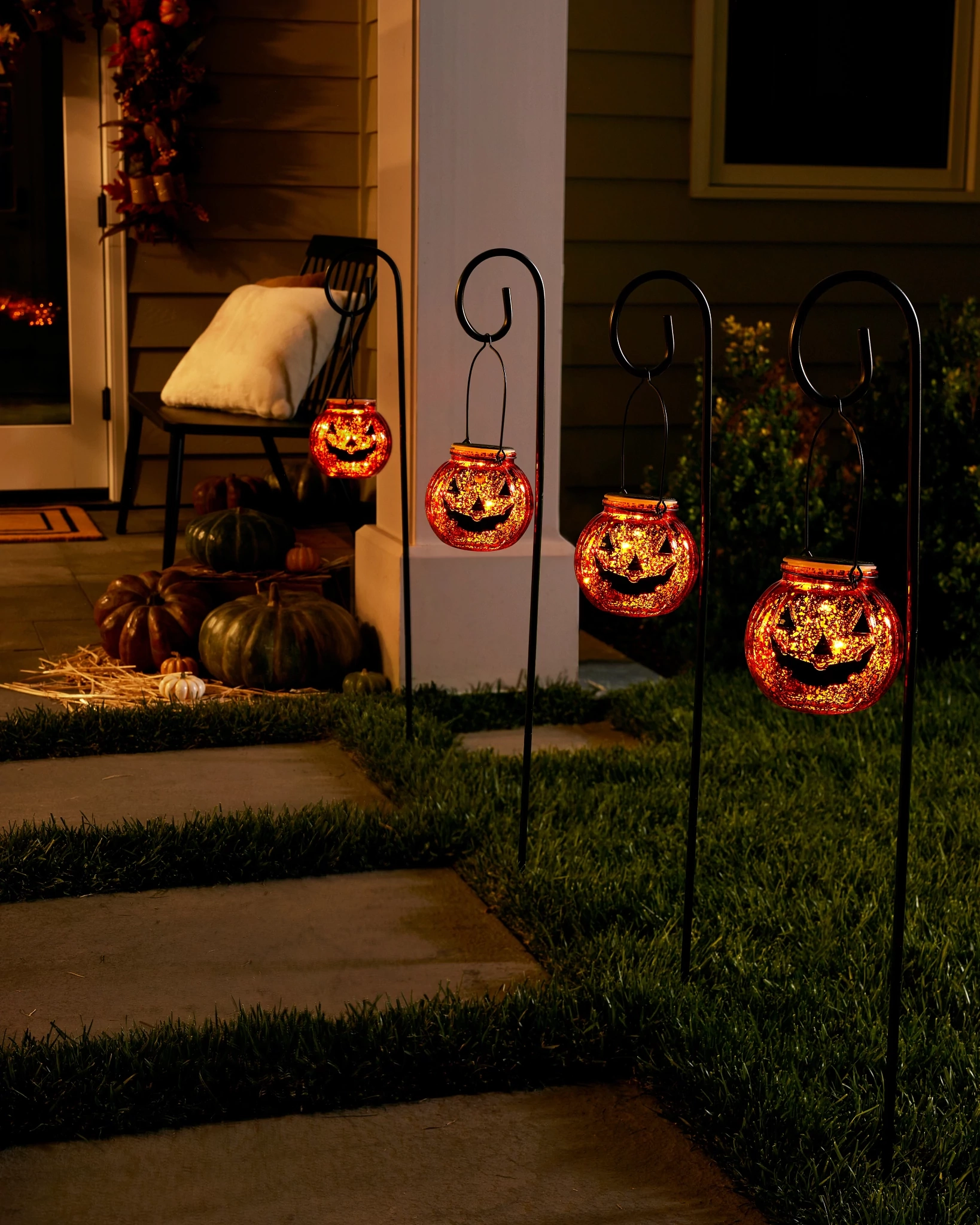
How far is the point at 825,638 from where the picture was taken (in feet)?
5.40

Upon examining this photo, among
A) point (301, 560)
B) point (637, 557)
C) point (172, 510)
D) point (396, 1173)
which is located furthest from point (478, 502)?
point (172, 510)

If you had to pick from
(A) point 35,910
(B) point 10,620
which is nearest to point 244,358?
(B) point 10,620

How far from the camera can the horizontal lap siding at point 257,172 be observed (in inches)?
222

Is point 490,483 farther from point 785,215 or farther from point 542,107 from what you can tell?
point 785,215

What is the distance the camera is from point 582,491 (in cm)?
516

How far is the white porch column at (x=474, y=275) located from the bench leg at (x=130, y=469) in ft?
6.39

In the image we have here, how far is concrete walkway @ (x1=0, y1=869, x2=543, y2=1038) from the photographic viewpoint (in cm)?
199

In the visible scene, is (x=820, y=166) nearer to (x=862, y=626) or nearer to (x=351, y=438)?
(x=351, y=438)

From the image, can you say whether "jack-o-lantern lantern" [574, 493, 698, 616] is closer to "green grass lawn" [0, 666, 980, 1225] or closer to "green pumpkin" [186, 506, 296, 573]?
"green grass lawn" [0, 666, 980, 1225]

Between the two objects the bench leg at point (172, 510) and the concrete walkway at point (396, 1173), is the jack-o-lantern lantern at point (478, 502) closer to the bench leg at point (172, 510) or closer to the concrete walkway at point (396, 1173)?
the concrete walkway at point (396, 1173)

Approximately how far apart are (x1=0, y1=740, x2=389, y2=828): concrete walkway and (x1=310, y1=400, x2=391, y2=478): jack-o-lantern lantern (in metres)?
0.61

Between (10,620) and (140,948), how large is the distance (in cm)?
221

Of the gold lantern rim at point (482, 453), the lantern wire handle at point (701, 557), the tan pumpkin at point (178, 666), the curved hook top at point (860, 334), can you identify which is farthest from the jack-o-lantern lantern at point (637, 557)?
the tan pumpkin at point (178, 666)

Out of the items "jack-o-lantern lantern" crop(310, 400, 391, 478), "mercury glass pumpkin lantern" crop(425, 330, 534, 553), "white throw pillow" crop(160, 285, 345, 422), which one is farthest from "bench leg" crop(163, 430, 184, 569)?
"mercury glass pumpkin lantern" crop(425, 330, 534, 553)
